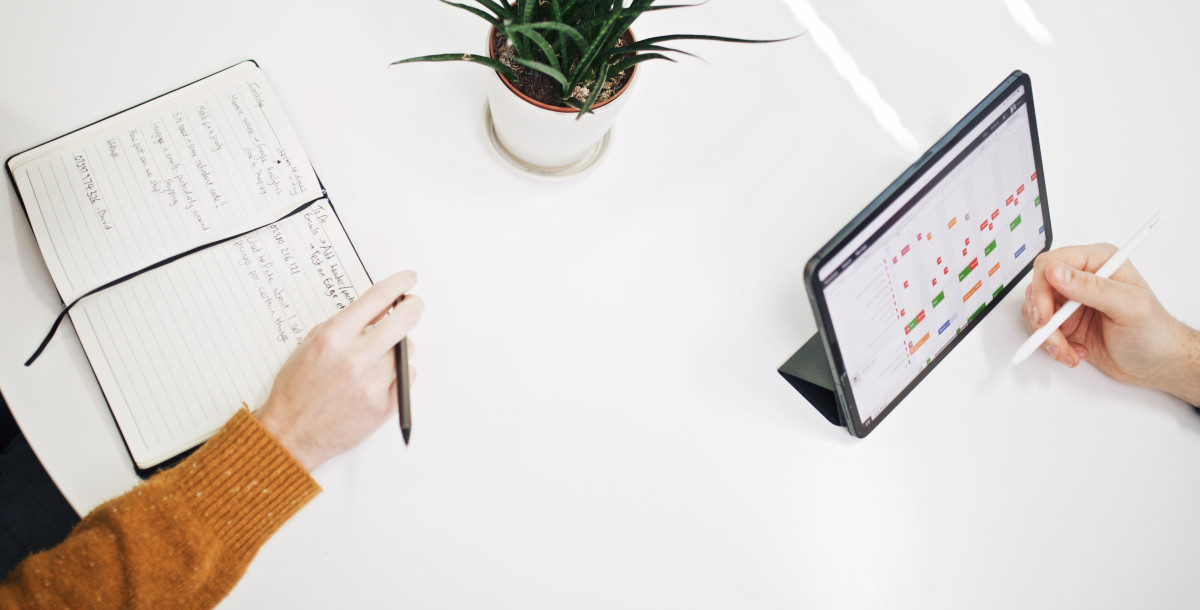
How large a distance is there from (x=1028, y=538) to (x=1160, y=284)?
0.42 m

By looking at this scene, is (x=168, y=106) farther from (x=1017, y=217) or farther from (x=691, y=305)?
(x=1017, y=217)

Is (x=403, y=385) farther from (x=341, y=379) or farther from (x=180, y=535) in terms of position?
(x=180, y=535)

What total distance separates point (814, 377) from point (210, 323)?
2.12ft

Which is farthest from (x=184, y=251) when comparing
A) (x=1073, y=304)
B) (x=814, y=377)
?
(x=1073, y=304)

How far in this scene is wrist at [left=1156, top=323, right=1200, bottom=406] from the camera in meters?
0.82

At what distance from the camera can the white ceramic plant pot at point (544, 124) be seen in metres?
0.61

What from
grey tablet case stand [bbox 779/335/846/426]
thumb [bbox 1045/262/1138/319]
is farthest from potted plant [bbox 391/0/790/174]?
thumb [bbox 1045/262/1138/319]

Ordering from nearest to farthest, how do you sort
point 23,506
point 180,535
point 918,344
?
1. point 180,535
2. point 918,344
3. point 23,506

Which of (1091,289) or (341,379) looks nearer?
(341,379)

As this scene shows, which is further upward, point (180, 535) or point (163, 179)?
point (163, 179)

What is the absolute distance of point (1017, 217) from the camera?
2.58ft

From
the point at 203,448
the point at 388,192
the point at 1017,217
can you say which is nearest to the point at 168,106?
the point at 388,192

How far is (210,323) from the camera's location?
64 cm

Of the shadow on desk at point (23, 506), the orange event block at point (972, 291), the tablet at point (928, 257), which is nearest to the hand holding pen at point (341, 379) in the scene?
the tablet at point (928, 257)
